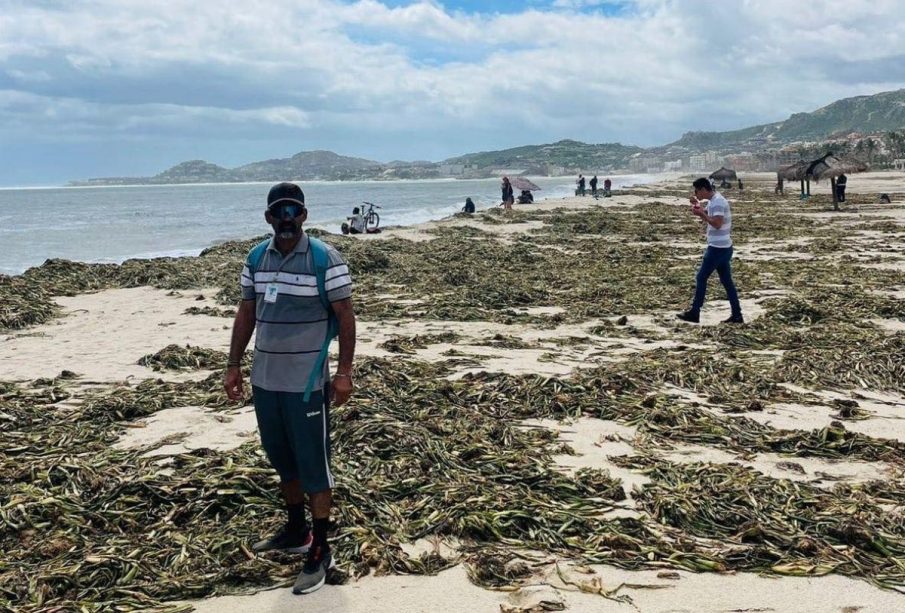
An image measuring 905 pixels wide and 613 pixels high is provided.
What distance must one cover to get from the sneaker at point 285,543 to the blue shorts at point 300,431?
38 cm

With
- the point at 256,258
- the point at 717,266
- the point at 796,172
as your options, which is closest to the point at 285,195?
the point at 256,258

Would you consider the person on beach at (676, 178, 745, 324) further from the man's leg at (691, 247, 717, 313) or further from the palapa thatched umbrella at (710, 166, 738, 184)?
the palapa thatched umbrella at (710, 166, 738, 184)

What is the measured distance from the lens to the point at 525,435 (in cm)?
528

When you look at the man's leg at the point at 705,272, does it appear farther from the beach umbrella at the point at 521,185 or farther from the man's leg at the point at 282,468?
the beach umbrella at the point at 521,185

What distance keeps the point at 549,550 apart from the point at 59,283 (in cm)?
1358

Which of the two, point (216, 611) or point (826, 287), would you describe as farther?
point (826, 287)

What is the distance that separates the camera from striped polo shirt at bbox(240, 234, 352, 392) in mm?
3340

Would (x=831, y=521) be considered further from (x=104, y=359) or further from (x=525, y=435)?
(x=104, y=359)

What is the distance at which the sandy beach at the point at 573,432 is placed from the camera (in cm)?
335

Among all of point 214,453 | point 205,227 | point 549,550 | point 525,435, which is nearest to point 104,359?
point 214,453

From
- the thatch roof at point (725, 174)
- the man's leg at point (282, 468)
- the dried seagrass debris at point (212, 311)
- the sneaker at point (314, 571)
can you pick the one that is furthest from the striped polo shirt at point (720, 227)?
the thatch roof at point (725, 174)

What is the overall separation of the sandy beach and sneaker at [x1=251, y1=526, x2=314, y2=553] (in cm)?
14

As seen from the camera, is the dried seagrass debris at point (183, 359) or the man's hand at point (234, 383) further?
the dried seagrass debris at point (183, 359)

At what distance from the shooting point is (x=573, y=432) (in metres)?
5.45
